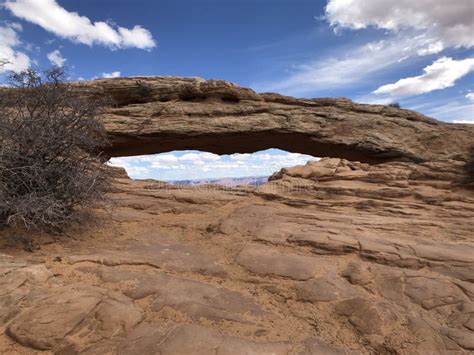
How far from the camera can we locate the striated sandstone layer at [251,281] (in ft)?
11.2

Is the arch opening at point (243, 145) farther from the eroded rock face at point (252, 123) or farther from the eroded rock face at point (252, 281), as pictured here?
the eroded rock face at point (252, 281)

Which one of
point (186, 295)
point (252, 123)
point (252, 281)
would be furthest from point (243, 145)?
point (186, 295)

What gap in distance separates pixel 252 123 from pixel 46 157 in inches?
342

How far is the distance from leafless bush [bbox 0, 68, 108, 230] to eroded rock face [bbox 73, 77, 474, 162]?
20.4 feet

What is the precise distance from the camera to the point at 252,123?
1351 cm

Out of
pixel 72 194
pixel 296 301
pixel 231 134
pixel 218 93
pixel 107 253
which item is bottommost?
pixel 296 301

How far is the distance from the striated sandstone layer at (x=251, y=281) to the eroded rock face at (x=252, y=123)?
19.0 feet

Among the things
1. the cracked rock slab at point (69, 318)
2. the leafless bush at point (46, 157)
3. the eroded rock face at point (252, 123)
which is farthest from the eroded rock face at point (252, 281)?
the eroded rock face at point (252, 123)

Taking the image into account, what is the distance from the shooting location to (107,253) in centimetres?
502

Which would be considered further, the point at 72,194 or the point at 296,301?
the point at 72,194

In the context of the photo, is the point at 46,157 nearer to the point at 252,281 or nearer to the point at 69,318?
the point at 69,318

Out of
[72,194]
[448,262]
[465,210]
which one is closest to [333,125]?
[465,210]

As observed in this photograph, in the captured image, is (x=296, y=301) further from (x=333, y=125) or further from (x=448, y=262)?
(x=333, y=125)

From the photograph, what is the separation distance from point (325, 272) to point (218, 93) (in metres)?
10.2
